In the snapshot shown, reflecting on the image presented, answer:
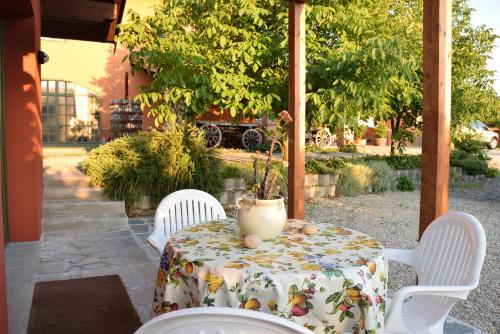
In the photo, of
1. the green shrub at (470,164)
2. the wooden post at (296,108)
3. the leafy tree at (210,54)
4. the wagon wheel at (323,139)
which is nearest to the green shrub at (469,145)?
the green shrub at (470,164)

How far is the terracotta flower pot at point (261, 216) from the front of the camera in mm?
1891

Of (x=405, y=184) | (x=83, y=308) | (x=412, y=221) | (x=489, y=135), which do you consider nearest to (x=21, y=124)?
(x=83, y=308)

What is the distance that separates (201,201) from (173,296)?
4.07 ft

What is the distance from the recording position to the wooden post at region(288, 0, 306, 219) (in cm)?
389

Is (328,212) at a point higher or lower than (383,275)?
lower

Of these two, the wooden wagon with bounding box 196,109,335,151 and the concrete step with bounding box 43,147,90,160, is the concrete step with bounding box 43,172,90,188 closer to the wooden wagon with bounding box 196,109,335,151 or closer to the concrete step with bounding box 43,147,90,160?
the concrete step with bounding box 43,147,90,160

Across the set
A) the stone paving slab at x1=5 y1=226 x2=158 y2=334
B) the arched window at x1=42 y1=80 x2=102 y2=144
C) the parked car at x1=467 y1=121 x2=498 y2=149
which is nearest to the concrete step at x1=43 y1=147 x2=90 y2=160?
the arched window at x1=42 y1=80 x2=102 y2=144

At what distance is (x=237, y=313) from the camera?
1023 mm

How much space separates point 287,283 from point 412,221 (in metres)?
4.80

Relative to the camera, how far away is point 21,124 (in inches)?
168

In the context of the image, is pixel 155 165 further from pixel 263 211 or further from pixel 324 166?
pixel 263 211

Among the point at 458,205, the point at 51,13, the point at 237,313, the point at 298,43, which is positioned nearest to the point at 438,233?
the point at 237,313

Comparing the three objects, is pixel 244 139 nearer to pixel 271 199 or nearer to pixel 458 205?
pixel 458 205

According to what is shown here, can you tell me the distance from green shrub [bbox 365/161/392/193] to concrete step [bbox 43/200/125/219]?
4599 mm
